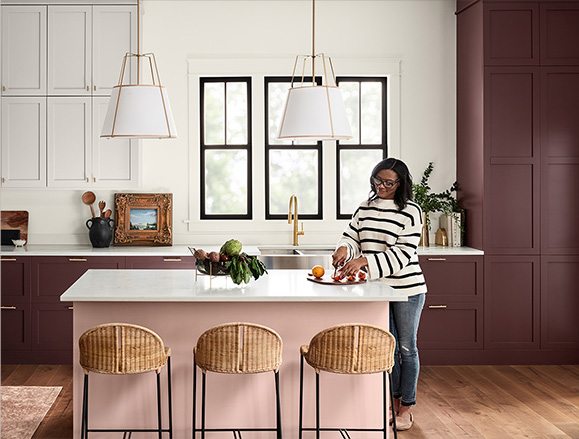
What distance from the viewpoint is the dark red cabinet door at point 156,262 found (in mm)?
5406

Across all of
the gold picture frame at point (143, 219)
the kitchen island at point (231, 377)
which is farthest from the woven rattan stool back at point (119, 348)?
the gold picture frame at point (143, 219)

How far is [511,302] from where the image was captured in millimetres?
5449

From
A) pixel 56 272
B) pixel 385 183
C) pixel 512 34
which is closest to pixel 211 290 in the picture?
pixel 385 183

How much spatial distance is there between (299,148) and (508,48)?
1.86 meters

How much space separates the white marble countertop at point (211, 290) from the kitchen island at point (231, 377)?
0.8 inches

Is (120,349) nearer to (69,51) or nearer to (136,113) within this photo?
(136,113)

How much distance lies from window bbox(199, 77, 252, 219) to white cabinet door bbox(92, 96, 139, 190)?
0.66 m

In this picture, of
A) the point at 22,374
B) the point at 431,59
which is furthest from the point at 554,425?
the point at 22,374

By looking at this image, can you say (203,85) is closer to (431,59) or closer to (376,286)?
(431,59)

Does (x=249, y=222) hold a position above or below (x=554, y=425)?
above

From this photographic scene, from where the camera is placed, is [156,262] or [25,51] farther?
[25,51]

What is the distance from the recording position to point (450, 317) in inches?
215

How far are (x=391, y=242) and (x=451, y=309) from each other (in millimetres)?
1868

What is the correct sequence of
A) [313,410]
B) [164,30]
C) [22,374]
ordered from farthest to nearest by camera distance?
[164,30] < [22,374] < [313,410]
